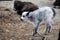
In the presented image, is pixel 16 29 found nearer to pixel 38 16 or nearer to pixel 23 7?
pixel 38 16

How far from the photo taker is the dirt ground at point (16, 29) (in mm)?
4554

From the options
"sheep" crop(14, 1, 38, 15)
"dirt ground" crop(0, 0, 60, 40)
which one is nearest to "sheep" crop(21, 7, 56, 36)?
"dirt ground" crop(0, 0, 60, 40)

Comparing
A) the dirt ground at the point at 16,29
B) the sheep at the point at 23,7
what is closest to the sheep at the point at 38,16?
the dirt ground at the point at 16,29

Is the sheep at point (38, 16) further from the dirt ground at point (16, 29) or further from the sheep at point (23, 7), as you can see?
the sheep at point (23, 7)

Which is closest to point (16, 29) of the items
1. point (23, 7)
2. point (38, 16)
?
point (38, 16)

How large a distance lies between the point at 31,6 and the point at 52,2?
1853 mm

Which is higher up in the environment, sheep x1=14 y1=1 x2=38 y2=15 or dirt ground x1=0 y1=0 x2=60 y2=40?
sheep x1=14 y1=1 x2=38 y2=15

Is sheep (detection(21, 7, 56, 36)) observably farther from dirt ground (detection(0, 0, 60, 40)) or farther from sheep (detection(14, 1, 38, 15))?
sheep (detection(14, 1, 38, 15))

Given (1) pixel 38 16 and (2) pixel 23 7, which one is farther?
(2) pixel 23 7

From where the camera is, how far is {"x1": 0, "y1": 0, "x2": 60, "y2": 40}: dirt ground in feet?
14.9

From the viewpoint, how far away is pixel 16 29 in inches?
203

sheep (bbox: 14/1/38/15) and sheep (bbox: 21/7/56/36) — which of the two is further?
sheep (bbox: 14/1/38/15)

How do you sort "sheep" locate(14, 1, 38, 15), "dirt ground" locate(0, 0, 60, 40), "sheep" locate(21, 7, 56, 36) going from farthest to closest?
"sheep" locate(14, 1, 38, 15), "dirt ground" locate(0, 0, 60, 40), "sheep" locate(21, 7, 56, 36)

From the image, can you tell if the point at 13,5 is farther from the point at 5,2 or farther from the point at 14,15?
the point at 14,15
